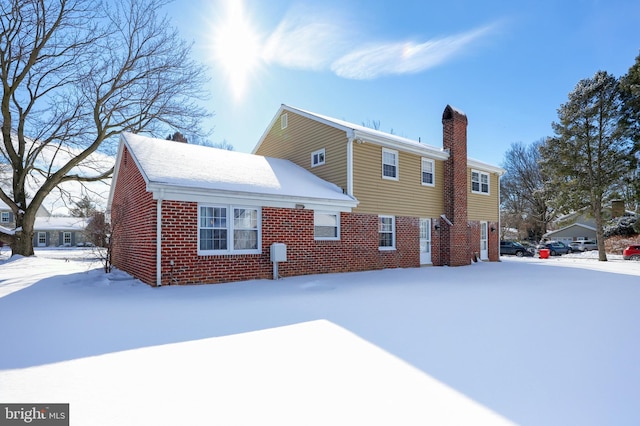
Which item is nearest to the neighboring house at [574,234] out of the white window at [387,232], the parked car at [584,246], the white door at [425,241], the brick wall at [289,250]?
the parked car at [584,246]

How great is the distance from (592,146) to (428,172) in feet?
49.3

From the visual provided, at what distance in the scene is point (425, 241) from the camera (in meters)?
16.0

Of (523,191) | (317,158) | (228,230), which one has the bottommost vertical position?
(228,230)

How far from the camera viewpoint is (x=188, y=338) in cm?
480

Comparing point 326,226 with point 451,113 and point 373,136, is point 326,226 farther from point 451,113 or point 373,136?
point 451,113

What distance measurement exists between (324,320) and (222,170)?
7035mm

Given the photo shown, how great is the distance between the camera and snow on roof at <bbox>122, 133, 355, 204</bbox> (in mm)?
9508

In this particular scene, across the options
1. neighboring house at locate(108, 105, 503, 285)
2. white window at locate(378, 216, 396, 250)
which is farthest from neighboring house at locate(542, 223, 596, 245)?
white window at locate(378, 216, 396, 250)

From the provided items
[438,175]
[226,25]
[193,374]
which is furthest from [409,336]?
[438,175]

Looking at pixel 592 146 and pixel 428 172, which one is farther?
pixel 592 146

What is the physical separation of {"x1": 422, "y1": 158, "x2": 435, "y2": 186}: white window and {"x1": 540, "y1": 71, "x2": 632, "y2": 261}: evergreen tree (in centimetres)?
1366

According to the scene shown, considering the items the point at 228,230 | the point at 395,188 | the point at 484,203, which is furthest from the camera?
the point at 484,203

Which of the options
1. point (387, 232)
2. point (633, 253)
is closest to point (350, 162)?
point (387, 232)

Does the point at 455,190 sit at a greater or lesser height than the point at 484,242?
greater
